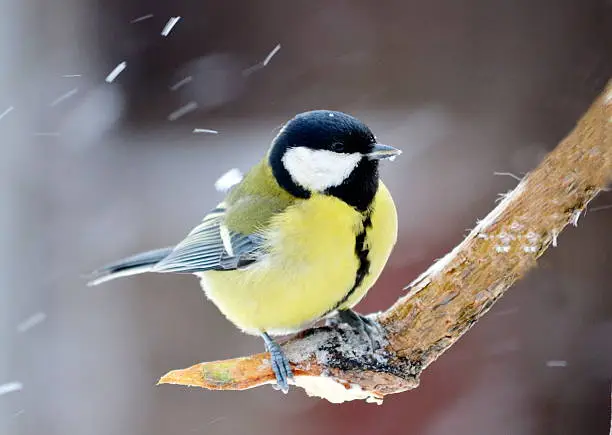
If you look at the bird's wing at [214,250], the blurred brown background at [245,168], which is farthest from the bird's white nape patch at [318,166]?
the blurred brown background at [245,168]

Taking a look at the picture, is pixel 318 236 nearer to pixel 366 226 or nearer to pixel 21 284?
pixel 366 226

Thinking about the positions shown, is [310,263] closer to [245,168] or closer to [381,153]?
[381,153]

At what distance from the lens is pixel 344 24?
1.89m

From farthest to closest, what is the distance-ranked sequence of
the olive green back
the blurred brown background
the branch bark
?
the blurred brown background → the olive green back → the branch bark

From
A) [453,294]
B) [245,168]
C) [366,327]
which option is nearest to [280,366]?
[366,327]

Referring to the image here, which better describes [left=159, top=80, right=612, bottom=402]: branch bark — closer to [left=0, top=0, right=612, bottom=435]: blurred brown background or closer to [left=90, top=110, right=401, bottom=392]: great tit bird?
[left=90, top=110, right=401, bottom=392]: great tit bird

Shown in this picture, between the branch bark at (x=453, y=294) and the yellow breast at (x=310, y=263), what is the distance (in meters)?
0.04

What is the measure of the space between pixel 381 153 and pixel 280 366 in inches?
10.7

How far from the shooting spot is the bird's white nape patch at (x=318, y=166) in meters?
0.89

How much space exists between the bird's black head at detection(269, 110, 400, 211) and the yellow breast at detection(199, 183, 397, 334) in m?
0.02

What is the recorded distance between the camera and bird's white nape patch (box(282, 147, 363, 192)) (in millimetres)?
893

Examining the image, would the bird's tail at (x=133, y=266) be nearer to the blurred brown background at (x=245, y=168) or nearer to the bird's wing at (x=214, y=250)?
the bird's wing at (x=214, y=250)

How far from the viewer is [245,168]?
5.85ft

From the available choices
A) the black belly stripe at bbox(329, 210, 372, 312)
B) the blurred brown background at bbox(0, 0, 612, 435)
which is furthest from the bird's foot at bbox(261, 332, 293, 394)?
the blurred brown background at bbox(0, 0, 612, 435)
